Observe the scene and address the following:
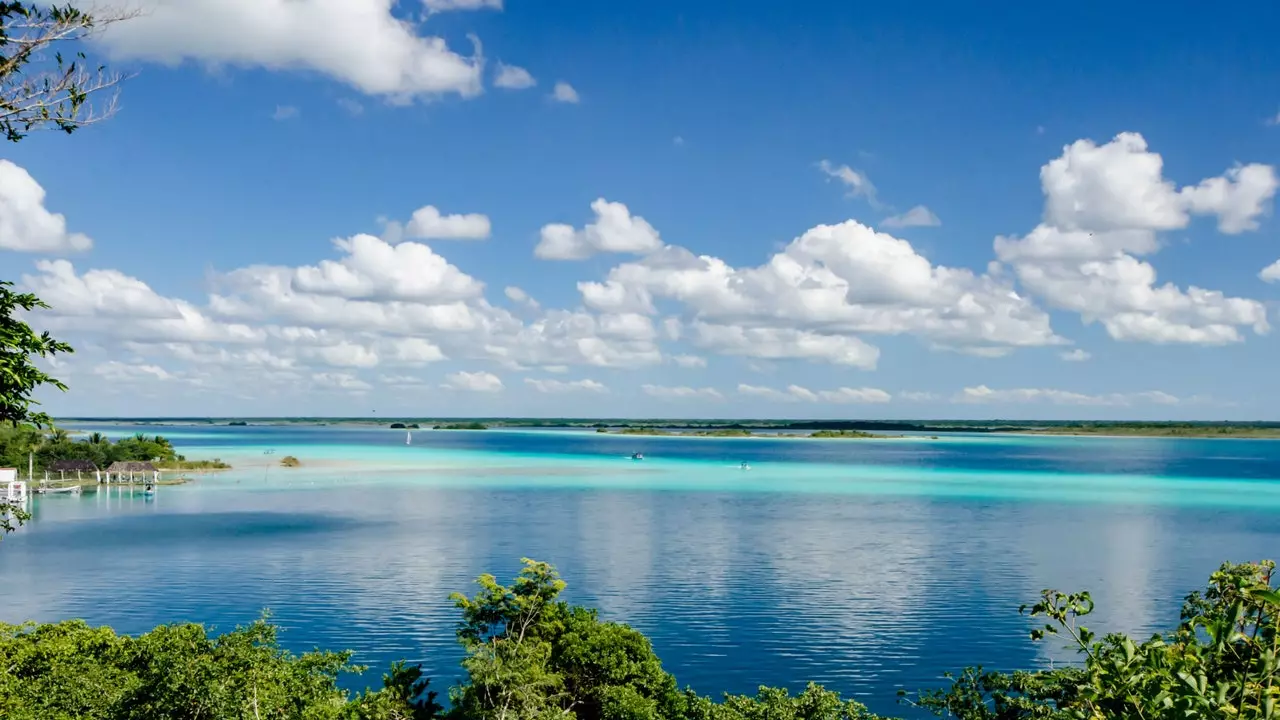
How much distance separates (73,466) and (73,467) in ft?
0.76

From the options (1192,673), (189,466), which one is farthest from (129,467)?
(1192,673)

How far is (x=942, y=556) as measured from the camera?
4994 centimetres

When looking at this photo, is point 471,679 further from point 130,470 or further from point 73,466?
point 73,466

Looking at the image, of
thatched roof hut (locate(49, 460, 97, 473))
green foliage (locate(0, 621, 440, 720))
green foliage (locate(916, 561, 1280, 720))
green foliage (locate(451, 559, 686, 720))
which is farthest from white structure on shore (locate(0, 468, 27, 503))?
green foliage (locate(916, 561, 1280, 720))

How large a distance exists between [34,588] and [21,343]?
34.2 metres

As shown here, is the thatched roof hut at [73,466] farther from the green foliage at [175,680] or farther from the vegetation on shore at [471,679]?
the green foliage at [175,680]

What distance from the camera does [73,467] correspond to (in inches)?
3501

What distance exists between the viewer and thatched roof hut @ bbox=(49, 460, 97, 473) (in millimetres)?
88500

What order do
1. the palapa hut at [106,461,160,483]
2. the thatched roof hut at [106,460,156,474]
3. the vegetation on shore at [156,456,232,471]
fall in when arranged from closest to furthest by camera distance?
the palapa hut at [106,461,160,483]
the thatched roof hut at [106,460,156,474]
the vegetation on shore at [156,456,232,471]

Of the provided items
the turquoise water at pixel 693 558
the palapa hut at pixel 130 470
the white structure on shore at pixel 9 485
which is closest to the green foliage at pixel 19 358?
the turquoise water at pixel 693 558

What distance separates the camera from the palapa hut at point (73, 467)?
88438 mm

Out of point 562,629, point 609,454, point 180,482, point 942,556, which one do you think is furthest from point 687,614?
point 609,454

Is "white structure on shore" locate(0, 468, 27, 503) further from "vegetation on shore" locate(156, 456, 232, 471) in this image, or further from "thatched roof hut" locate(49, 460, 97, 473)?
"vegetation on shore" locate(156, 456, 232, 471)

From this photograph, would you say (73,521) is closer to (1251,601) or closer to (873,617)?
(873,617)
